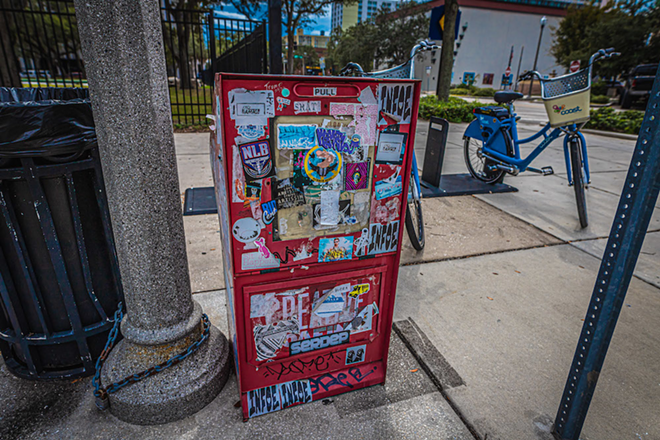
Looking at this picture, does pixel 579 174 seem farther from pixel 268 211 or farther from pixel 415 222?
pixel 268 211

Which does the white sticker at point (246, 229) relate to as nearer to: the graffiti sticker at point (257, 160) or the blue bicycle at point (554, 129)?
the graffiti sticker at point (257, 160)

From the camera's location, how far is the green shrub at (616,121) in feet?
36.3

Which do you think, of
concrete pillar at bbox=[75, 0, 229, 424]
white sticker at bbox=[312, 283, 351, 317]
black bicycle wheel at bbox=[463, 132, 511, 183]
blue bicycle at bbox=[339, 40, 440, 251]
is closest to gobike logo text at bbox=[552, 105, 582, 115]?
black bicycle wheel at bbox=[463, 132, 511, 183]

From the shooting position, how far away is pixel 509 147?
537 cm

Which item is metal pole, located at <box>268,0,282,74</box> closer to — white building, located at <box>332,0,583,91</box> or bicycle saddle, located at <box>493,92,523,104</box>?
bicycle saddle, located at <box>493,92,523,104</box>

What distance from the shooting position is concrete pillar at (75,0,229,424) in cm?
144

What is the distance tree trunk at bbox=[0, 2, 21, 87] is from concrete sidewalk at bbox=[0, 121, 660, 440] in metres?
6.92

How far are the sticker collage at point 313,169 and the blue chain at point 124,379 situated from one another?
0.64 metres

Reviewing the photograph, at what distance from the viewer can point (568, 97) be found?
13.6 ft

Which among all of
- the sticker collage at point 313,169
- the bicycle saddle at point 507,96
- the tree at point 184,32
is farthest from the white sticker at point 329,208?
the tree at point 184,32

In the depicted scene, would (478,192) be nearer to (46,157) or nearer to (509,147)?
(509,147)

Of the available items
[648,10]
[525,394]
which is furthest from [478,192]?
[648,10]

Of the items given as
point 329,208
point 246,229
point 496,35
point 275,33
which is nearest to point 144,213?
point 246,229

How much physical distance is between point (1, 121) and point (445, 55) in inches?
546
